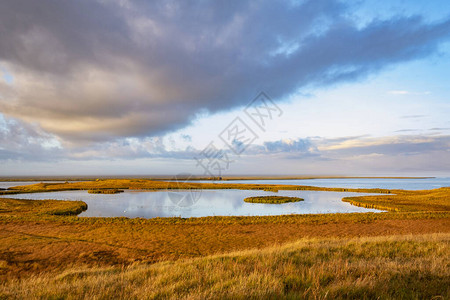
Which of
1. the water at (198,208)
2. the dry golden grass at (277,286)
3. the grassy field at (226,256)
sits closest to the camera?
the dry golden grass at (277,286)

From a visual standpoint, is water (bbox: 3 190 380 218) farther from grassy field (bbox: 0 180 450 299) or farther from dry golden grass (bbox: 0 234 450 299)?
dry golden grass (bbox: 0 234 450 299)

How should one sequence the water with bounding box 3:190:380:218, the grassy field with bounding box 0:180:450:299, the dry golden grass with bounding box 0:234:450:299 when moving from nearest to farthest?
the dry golden grass with bounding box 0:234:450:299, the grassy field with bounding box 0:180:450:299, the water with bounding box 3:190:380:218

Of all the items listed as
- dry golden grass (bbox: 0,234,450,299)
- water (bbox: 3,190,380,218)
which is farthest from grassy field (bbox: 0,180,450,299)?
water (bbox: 3,190,380,218)

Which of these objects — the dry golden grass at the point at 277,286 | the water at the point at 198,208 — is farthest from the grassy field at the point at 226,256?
the water at the point at 198,208

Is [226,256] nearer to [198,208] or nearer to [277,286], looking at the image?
[277,286]

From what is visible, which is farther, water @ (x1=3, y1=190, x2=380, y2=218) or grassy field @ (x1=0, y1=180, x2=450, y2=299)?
water @ (x1=3, y1=190, x2=380, y2=218)

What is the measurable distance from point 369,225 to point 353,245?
13.9 m

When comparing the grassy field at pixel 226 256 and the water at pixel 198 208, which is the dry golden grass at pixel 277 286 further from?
the water at pixel 198 208

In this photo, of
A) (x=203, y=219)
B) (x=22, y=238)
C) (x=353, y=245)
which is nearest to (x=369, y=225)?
(x=353, y=245)

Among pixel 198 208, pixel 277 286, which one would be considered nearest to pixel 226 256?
pixel 277 286

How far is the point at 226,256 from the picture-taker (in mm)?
9617

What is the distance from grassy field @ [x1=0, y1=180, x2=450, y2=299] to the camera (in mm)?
5016

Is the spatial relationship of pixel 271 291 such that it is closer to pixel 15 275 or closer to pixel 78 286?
pixel 78 286

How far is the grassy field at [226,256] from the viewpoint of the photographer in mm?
5016
